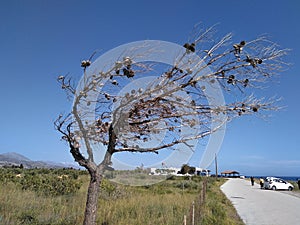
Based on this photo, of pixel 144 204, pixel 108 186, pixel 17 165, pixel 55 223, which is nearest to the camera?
pixel 55 223

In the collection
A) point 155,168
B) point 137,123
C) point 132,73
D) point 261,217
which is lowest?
point 261,217

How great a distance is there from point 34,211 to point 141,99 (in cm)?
624

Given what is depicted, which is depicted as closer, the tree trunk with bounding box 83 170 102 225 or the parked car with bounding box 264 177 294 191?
the tree trunk with bounding box 83 170 102 225

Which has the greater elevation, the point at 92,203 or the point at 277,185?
the point at 277,185

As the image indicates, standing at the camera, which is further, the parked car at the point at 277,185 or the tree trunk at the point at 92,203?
the parked car at the point at 277,185

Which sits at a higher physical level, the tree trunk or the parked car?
the parked car

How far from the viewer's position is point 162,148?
10.9ft

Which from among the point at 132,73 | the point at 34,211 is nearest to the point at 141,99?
the point at 132,73

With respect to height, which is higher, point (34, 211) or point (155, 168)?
point (155, 168)

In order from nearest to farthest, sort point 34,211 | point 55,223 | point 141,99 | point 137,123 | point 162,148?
point 141,99
point 137,123
point 162,148
point 55,223
point 34,211

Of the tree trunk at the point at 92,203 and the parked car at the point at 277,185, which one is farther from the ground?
the parked car at the point at 277,185

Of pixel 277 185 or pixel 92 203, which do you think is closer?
pixel 92 203

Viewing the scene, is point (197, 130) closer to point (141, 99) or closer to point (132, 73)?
point (141, 99)

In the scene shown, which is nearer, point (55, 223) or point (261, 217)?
point (55, 223)
